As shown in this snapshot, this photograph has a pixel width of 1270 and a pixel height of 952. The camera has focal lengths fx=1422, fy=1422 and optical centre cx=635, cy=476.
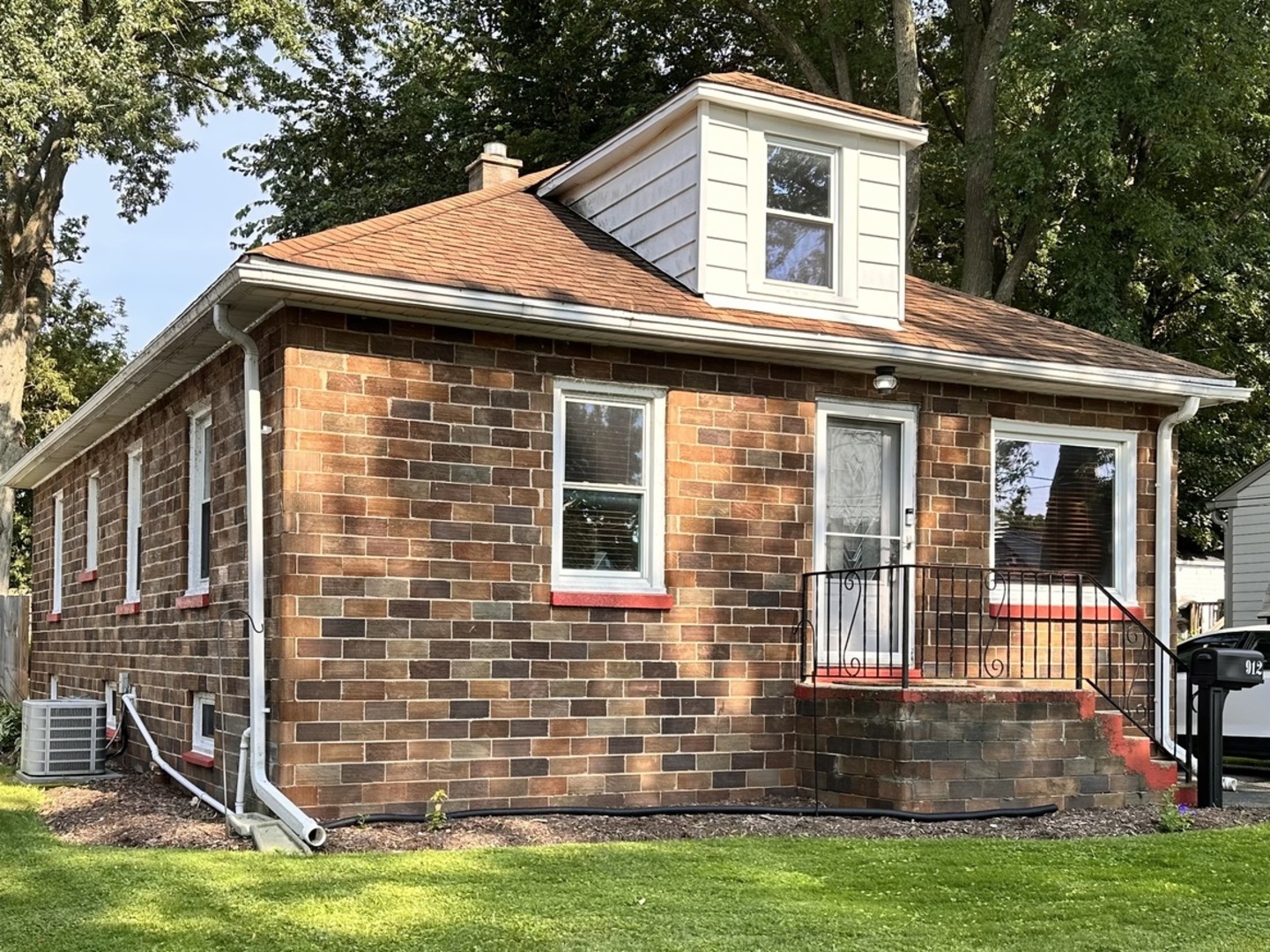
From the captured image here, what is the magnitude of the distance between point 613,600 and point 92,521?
27.4 ft

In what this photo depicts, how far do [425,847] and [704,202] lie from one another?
539 centimetres

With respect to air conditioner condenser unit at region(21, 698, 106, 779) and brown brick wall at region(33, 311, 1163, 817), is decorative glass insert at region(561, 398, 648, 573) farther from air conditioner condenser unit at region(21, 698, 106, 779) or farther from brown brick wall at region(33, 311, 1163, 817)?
air conditioner condenser unit at region(21, 698, 106, 779)

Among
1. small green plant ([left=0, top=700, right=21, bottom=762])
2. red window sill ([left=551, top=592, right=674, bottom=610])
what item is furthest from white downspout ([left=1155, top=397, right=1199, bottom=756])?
small green plant ([left=0, top=700, right=21, bottom=762])

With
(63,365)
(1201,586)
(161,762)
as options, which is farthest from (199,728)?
(1201,586)

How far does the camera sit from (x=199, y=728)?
1130 cm

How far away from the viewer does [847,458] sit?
1140 cm

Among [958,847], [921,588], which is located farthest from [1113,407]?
[958,847]

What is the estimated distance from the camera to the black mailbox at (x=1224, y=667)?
1052cm

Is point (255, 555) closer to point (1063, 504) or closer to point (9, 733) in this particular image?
point (1063, 504)

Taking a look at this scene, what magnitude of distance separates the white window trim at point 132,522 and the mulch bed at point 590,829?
152 inches

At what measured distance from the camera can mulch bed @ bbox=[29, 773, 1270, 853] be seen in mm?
8727

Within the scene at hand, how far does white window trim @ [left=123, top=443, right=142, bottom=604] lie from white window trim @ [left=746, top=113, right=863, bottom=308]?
652cm

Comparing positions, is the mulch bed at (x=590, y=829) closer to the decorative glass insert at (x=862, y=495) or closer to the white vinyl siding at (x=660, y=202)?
the decorative glass insert at (x=862, y=495)

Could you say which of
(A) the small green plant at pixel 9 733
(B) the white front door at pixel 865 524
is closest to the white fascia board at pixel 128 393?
(A) the small green plant at pixel 9 733
